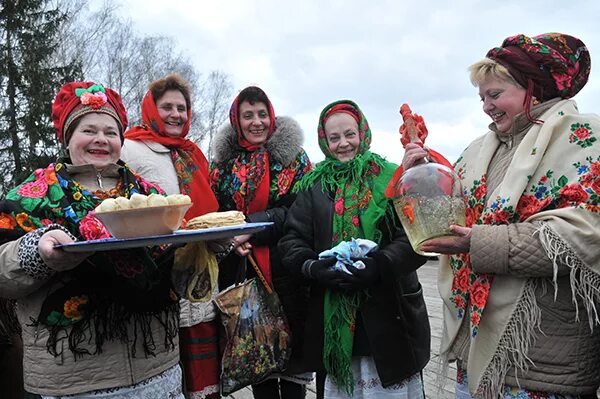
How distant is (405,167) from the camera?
2.21 metres

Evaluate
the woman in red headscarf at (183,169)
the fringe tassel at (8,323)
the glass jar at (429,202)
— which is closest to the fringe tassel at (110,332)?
the woman in red headscarf at (183,169)

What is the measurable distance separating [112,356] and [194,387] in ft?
3.31

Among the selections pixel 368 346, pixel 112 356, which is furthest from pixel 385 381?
pixel 112 356

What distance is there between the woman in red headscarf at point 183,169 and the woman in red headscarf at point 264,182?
0.18 metres

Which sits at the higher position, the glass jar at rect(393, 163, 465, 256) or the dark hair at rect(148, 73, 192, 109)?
the dark hair at rect(148, 73, 192, 109)

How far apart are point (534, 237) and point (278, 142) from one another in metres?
1.83

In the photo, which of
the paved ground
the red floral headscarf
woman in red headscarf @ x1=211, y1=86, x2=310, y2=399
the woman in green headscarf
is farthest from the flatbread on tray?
the paved ground

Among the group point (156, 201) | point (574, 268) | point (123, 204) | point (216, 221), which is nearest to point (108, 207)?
point (123, 204)

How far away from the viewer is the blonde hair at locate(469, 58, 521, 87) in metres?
2.02

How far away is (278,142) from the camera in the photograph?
3260 millimetres

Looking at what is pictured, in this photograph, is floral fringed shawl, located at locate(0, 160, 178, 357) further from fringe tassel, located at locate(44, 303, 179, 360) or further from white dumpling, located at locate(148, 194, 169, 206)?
white dumpling, located at locate(148, 194, 169, 206)

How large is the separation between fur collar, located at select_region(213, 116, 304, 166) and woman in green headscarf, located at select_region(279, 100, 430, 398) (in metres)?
0.52

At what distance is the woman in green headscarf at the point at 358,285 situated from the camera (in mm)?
2416

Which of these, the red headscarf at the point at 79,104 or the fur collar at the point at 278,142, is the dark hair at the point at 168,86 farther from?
the red headscarf at the point at 79,104
